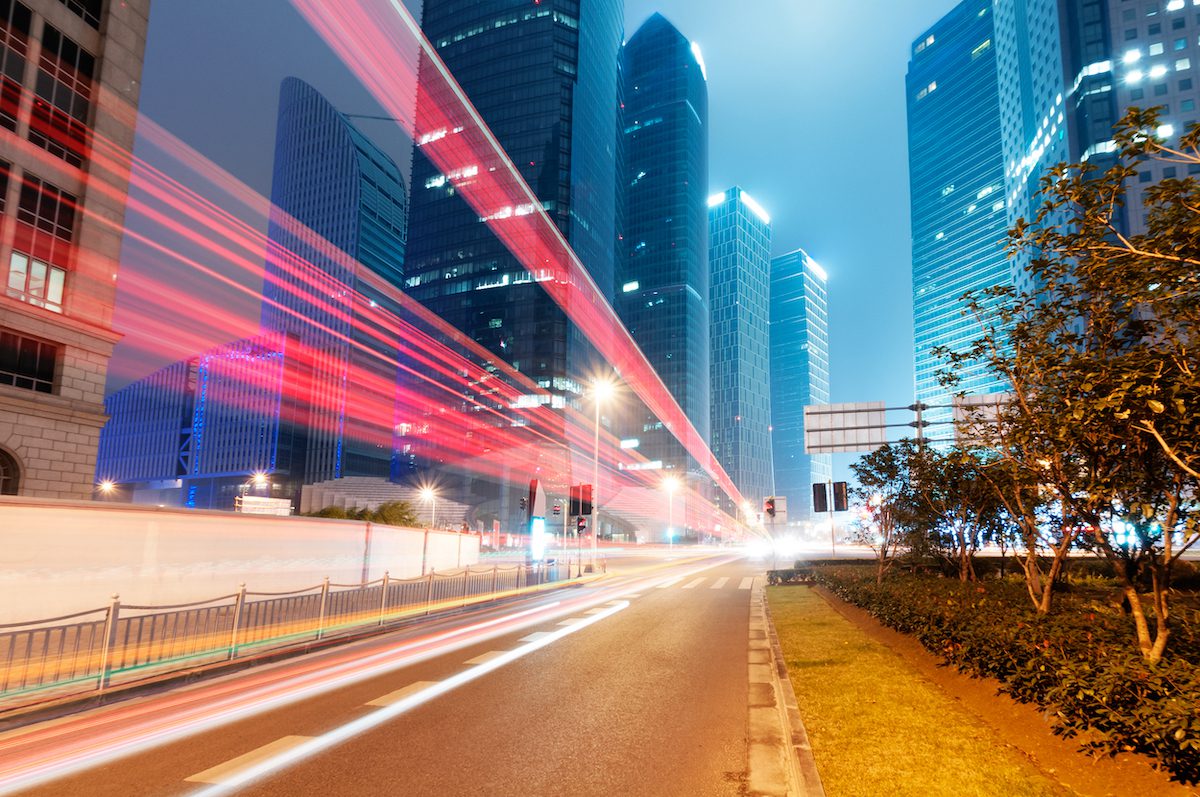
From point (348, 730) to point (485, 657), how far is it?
4927 millimetres

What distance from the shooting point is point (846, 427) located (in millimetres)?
29125

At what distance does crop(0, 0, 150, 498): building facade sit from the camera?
974 inches

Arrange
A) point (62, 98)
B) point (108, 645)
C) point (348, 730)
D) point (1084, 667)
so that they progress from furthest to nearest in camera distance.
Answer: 1. point (62, 98)
2. point (108, 645)
3. point (348, 730)
4. point (1084, 667)

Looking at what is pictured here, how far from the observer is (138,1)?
3109 centimetres

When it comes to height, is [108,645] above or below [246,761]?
above

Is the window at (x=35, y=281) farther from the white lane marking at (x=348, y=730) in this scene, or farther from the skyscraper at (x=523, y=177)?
the skyscraper at (x=523, y=177)

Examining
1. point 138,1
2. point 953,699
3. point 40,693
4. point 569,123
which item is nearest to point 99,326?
point 138,1

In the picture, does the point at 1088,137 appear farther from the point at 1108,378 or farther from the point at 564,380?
the point at 1108,378

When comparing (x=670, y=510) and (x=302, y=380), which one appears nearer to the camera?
(x=670, y=510)

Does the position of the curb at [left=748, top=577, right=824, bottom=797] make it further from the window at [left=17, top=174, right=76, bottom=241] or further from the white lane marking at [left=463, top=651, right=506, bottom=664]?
the window at [left=17, top=174, right=76, bottom=241]

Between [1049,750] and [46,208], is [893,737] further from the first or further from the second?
[46,208]

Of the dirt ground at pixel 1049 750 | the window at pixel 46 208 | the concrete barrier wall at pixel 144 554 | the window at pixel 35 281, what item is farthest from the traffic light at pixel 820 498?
the window at pixel 46 208

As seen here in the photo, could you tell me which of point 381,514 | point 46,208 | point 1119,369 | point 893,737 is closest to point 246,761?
point 893,737

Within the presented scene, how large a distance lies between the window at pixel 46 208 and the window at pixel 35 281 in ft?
5.45
